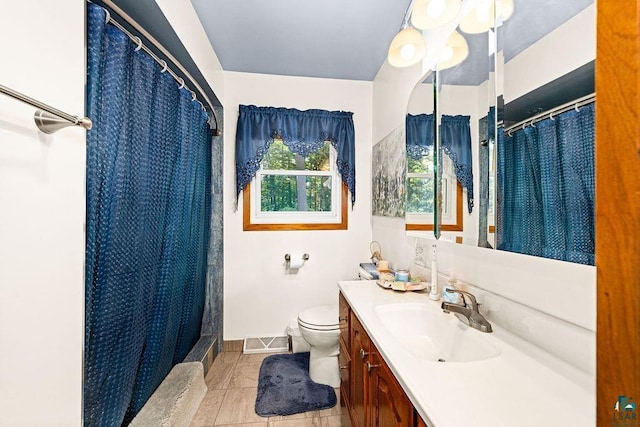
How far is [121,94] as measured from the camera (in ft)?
3.59

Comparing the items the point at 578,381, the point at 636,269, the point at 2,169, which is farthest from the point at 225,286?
the point at 636,269

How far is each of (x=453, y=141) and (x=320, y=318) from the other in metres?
1.49

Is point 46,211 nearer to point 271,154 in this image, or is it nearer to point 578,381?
point 578,381

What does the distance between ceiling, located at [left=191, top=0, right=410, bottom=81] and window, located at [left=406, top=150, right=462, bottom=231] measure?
970 mm

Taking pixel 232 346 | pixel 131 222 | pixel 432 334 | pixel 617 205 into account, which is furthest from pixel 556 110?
pixel 232 346

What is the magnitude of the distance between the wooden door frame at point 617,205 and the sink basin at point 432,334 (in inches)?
27.0

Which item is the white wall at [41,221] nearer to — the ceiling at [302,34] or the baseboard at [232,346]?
the ceiling at [302,34]

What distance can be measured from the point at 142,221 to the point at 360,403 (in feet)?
4.23

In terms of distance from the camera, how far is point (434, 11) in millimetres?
1128

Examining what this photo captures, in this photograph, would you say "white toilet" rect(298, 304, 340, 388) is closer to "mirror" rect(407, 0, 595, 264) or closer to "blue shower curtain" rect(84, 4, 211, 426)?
"blue shower curtain" rect(84, 4, 211, 426)

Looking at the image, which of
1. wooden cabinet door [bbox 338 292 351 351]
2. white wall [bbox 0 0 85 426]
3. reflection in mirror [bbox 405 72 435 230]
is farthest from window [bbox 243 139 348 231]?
white wall [bbox 0 0 85 426]

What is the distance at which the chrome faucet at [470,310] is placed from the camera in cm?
99

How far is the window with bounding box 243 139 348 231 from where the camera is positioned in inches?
101

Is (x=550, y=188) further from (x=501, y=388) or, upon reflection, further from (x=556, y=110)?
(x=501, y=388)
